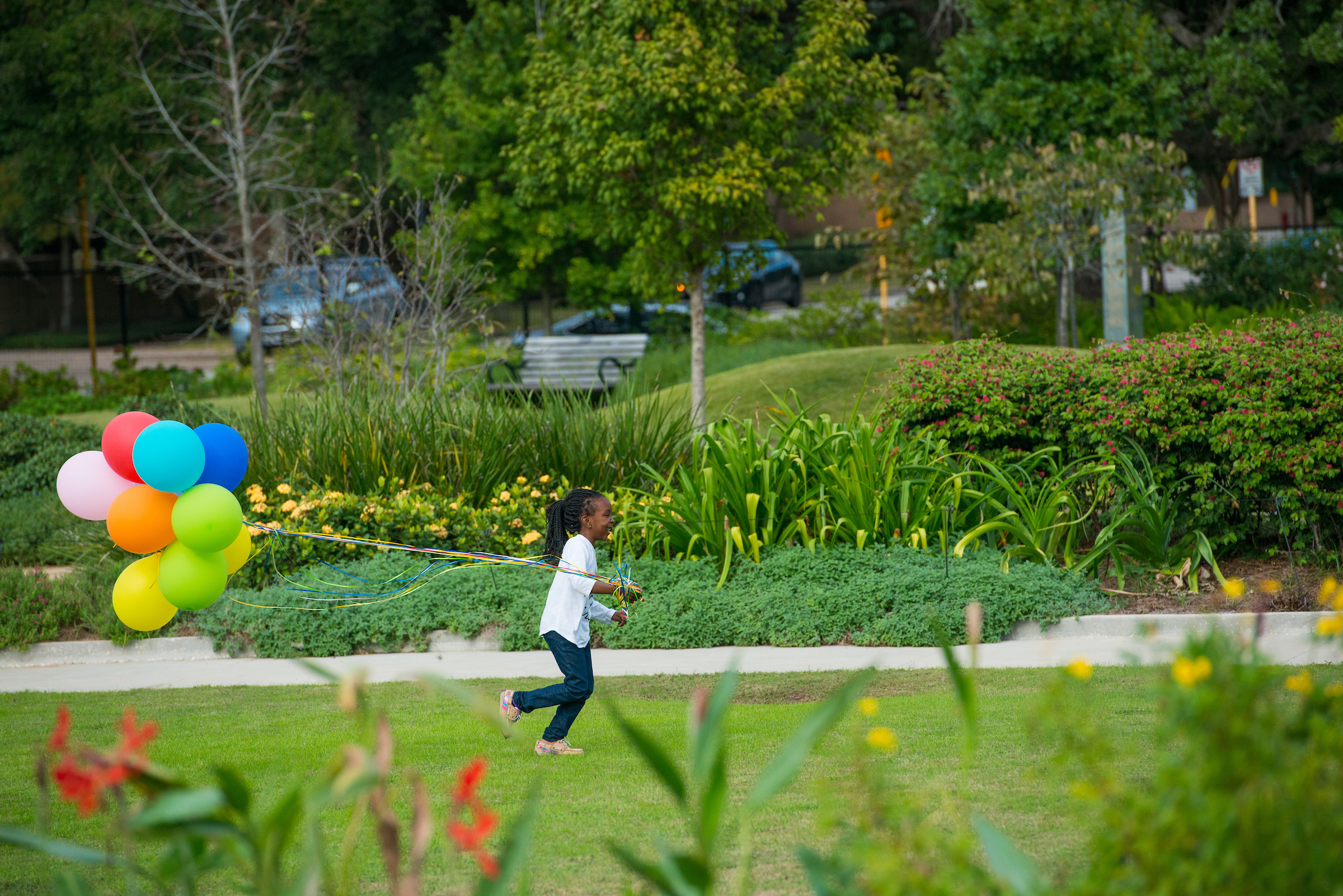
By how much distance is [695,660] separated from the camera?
7.46m

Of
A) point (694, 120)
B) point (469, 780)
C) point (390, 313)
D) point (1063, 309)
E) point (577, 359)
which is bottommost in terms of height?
point (469, 780)

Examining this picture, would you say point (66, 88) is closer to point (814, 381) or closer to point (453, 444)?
point (814, 381)

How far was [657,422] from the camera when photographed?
1048 cm

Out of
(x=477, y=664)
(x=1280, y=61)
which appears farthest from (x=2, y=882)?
(x=1280, y=61)

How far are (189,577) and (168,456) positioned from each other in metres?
0.56

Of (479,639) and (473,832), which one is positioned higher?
(473,832)

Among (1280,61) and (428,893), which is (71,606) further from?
(1280,61)

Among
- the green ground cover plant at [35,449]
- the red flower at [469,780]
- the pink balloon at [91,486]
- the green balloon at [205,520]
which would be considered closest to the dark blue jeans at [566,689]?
the green balloon at [205,520]

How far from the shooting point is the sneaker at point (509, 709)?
600cm

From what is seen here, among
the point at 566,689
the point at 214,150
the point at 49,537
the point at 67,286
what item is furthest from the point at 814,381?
the point at 67,286

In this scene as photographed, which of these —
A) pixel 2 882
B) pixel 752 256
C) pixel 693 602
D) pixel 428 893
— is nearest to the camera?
pixel 428 893

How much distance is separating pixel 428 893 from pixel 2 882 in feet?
5.22

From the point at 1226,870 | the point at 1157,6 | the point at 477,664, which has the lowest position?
the point at 477,664

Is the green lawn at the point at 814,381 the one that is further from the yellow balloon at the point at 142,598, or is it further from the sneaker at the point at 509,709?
the yellow balloon at the point at 142,598
